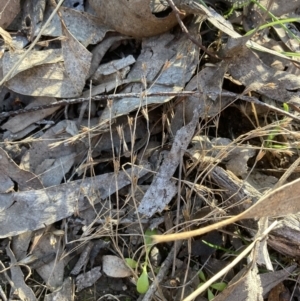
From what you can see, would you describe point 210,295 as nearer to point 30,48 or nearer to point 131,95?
point 131,95

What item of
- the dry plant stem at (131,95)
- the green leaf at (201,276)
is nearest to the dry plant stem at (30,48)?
the dry plant stem at (131,95)

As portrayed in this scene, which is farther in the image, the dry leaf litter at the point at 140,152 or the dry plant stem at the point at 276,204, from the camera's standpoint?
the dry leaf litter at the point at 140,152

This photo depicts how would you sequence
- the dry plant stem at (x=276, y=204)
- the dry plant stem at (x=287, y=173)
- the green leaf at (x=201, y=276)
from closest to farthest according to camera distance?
the dry plant stem at (x=276, y=204)
the dry plant stem at (x=287, y=173)
the green leaf at (x=201, y=276)

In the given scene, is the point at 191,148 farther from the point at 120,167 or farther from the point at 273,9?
the point at 273,9

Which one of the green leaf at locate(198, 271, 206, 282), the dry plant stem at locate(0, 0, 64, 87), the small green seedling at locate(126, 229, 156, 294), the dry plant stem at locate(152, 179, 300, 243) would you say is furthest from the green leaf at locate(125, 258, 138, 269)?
the dry plant stem at locate(0, 0, 64, 87)

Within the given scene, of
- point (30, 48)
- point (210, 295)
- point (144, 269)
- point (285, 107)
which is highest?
point (30, 48)

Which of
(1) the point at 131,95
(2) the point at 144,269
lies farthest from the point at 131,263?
(1) the point at 131,95

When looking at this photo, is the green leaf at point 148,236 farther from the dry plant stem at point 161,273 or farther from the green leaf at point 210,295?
the green leaf at point 210,295

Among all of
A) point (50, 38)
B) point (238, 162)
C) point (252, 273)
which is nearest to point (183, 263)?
point (252, 273)
